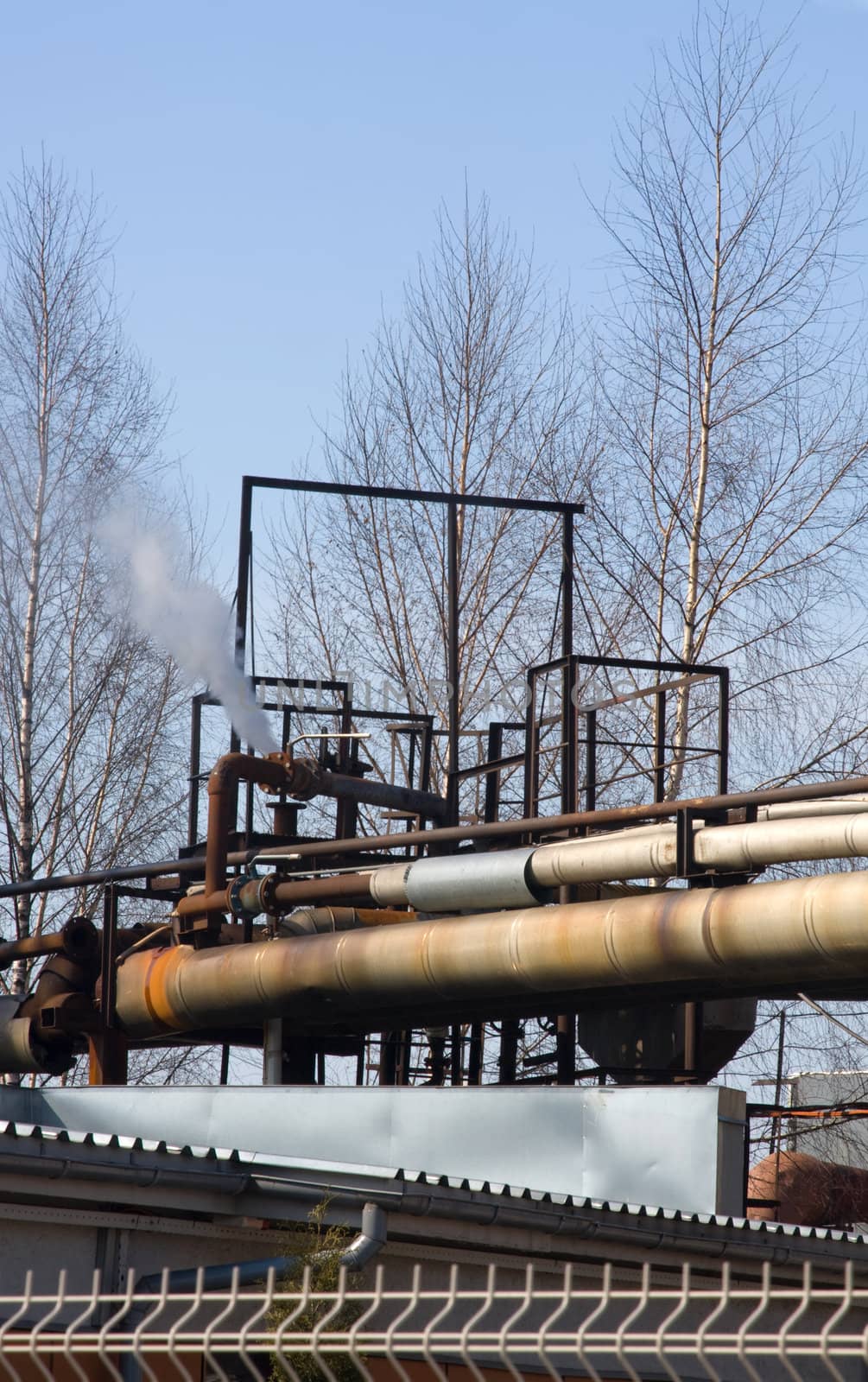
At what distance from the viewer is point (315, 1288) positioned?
6.96m

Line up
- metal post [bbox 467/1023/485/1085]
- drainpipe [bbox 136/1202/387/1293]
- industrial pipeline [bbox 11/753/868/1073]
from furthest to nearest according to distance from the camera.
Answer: metal post [bbox 467/1023/485/1085] → industrial pipeline [bbox 11/753/868/1073] → drainpipe [bbox 136/1202/387/1293]

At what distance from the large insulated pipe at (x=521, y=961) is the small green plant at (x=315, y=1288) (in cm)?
314

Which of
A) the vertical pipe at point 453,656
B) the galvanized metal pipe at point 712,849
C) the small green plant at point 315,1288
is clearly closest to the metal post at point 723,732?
the vertical pipe at point 453,656

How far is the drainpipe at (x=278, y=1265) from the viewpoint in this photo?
7145 mm

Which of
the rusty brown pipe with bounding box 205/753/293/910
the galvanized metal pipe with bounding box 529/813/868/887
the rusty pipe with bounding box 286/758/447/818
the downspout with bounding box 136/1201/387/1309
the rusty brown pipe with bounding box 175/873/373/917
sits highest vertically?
the rusty pipe with bounding box 286/758/447/818

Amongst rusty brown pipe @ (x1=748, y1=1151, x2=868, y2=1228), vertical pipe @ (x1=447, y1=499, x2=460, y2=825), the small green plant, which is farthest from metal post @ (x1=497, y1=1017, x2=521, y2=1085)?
the small green plant

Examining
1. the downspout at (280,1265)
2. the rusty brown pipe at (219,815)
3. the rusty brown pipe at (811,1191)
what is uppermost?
the rusty brown pipe at (219,815)

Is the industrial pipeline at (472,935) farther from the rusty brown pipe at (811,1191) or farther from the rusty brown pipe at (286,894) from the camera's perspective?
the rusty brown pipe at (811,1191)

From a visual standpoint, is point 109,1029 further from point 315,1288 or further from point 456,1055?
point 315,1288

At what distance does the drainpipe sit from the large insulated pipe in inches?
123

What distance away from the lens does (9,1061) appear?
15383 mm

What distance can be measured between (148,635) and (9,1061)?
9476mm

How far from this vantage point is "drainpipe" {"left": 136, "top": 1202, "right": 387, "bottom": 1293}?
7145 millimetres

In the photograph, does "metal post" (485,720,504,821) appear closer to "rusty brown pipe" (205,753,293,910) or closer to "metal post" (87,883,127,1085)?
"rusty brown pipe" (205,753,293,910)
